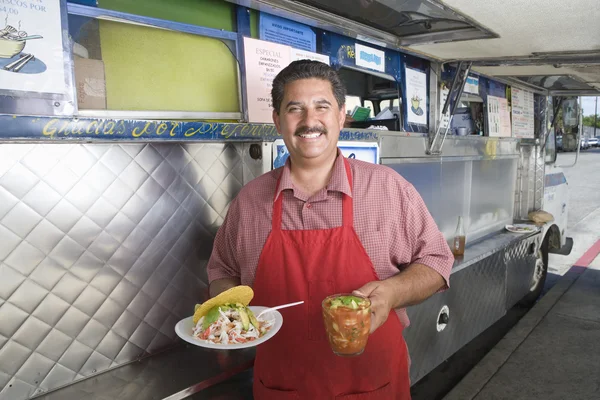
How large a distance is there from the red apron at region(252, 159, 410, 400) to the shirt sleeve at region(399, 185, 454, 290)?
20 centimetres

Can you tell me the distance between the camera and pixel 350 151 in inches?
112

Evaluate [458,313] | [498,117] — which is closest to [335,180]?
[458,313]

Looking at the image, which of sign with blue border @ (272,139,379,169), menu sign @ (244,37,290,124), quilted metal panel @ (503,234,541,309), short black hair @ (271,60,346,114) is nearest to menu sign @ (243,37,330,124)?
menu sign @ (244,37,290,124)

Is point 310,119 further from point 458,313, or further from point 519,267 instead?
point 519,267

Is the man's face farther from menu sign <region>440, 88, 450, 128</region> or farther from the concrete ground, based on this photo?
the concrete ground

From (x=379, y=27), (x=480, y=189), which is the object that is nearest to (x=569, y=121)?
(x=480, y=189)

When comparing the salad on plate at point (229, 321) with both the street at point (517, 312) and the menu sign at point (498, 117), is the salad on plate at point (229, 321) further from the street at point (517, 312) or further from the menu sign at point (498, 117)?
the menu sign at point (498, 117)

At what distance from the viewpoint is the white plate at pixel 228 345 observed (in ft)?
4.50

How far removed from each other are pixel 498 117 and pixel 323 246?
4.23 m

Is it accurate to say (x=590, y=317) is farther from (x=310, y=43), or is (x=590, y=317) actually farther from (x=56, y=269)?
(x=56, y=269)

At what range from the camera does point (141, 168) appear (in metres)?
1.98

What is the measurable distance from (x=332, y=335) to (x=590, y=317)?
486 centimetres

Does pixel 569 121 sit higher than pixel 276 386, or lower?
higher

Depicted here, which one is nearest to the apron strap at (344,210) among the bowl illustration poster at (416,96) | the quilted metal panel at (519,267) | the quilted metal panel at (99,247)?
the quilted metal panel at (99,247)
